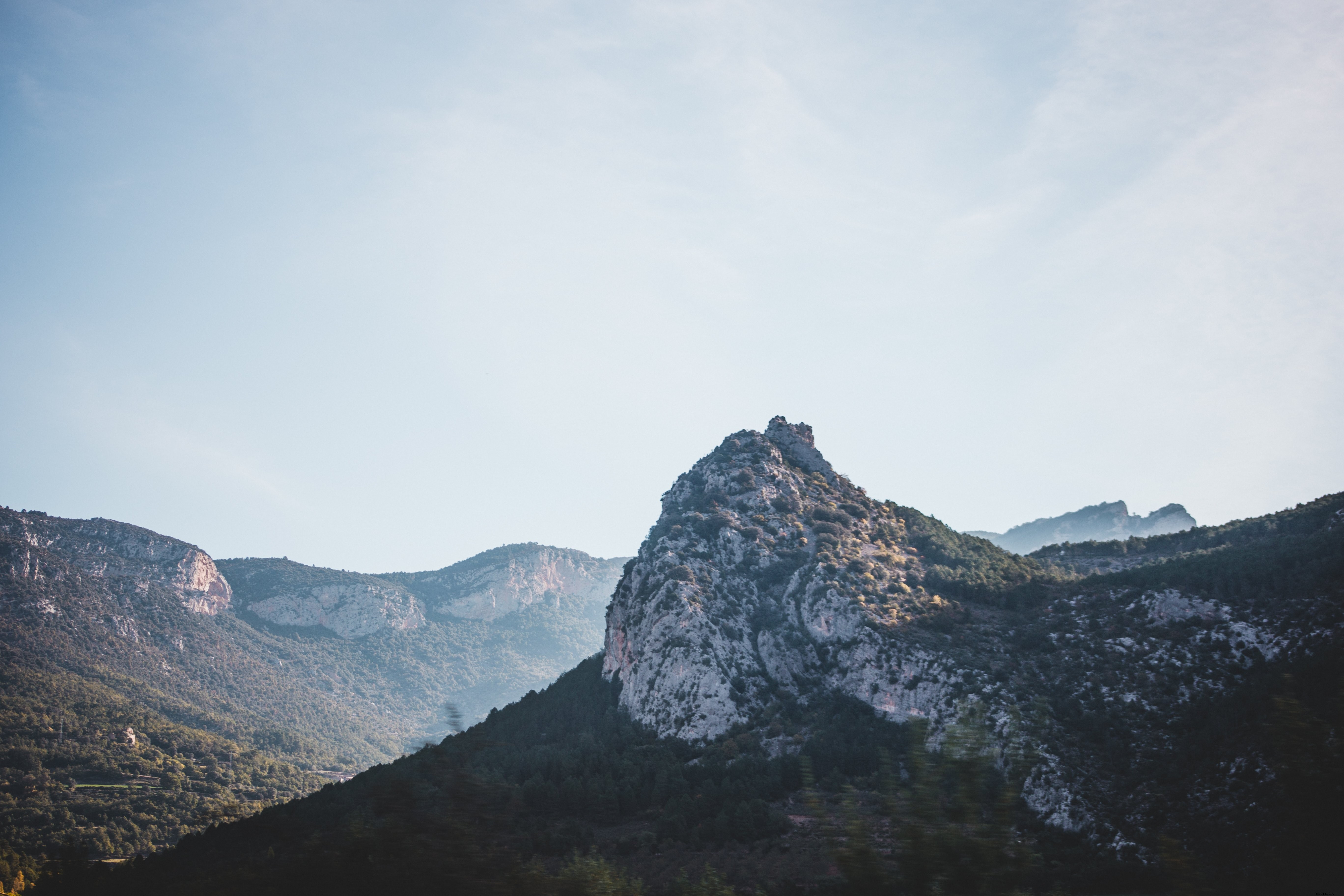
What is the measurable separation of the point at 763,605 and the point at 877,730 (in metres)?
20.6

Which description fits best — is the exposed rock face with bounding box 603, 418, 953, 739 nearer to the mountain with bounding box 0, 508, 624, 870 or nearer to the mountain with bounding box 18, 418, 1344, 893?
the mountain with bounding box 18, 418, 1344, 893

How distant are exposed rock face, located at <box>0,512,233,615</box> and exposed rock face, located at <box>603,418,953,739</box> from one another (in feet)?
512

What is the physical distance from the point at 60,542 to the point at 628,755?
578 ft

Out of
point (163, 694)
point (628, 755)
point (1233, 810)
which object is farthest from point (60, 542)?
point (1233, 810)

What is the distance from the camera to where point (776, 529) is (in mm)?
84625

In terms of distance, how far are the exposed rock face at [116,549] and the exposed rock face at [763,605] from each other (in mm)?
156208

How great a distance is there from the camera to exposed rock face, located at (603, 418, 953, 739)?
65062 millimetres

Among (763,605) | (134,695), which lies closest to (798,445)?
(763,605)

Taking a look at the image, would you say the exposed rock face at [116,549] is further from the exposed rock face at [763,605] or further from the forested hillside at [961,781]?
the exposed rock face at [763,605]

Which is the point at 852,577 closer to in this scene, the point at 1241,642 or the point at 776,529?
the point at 776,529

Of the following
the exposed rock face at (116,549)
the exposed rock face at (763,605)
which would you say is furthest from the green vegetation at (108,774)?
the exposed rock face at (116,549)

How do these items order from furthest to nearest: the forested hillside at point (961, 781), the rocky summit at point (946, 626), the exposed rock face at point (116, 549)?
the exposed rock face at point (116, 549), the rocky summit at point (946, 626), the forested hillside at point (961, 781)

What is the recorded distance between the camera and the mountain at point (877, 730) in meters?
11.4

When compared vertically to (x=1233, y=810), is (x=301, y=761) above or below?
below
